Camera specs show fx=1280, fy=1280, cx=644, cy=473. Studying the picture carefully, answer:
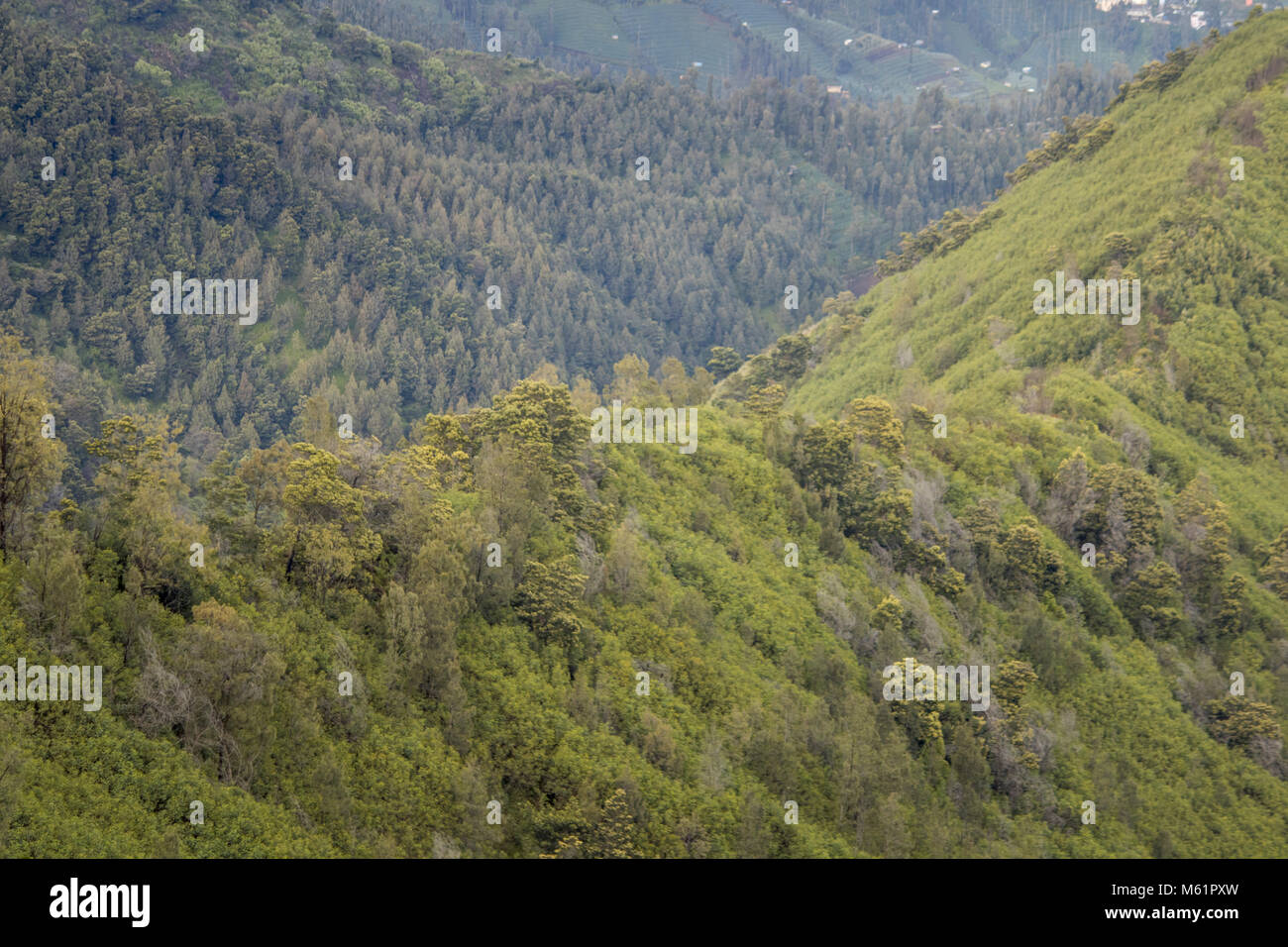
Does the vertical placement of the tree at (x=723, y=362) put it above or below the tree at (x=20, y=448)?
above

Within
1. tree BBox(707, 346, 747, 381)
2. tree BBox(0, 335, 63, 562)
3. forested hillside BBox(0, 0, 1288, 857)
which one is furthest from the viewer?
tree BBox(707, 346, 747, 381)

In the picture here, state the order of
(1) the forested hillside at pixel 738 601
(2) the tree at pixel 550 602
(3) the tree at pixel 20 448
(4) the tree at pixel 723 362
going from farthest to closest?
(4) the tree at pixel 723 362 < (2) the tree at pixel 550 602 < (3) the tree at pixel 20 448 < (1) the forested hillside at pixel 738 601

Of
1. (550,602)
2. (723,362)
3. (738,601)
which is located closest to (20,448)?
(550,602)

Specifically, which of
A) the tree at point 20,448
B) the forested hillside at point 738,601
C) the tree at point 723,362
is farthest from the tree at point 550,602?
the tree at point 723,362

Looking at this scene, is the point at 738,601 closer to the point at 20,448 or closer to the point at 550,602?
the point at 550,602

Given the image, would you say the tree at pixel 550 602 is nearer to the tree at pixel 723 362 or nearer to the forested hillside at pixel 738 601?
the forested hillside at pixel 738 601

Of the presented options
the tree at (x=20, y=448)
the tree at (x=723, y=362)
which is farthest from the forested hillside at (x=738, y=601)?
the tree at (x=723, y=362)

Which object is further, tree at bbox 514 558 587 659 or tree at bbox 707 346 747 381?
tree at bbox 707 346 747 381

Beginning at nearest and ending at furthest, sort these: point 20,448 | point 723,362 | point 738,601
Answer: point 20,448 < point 738,601 < point 723,362

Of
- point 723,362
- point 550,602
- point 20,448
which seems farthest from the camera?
point 723,362

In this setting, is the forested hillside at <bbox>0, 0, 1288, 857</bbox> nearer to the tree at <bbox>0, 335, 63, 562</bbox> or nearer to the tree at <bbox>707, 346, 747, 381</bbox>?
the tree at <bbox>0, 335, 63, 562</bbox>

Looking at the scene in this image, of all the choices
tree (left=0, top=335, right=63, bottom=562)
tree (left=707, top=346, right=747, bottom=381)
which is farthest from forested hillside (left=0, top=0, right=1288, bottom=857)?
tree (left=707, top=346, right=747, bottom=381)

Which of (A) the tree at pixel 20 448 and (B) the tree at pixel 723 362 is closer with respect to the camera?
(A) the tree at pixel 20 448

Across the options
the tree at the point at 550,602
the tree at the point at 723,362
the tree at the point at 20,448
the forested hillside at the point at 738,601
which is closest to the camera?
the forested hillside at the point at 738,601
